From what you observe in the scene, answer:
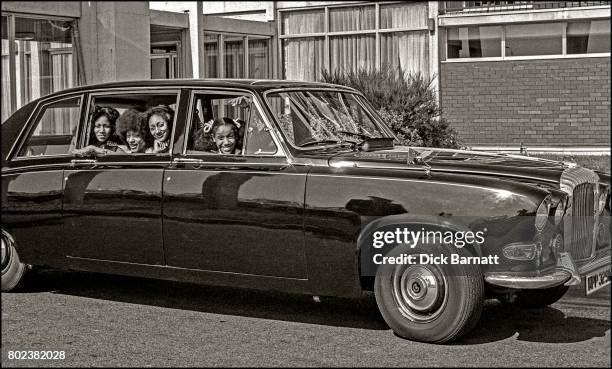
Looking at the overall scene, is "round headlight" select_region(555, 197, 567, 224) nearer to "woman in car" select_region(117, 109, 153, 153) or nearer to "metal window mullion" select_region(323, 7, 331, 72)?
"woman in car" select_region(117, 109, 153, 153)

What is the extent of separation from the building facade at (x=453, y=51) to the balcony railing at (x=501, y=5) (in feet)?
0.07

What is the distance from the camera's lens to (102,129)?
7.12m

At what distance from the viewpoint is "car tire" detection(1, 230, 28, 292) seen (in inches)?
287

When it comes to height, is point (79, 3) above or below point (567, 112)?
above

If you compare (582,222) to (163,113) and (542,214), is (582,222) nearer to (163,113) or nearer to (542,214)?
(542,214)

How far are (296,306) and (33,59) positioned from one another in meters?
8.60

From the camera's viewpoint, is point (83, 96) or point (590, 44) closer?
point (83, 96)

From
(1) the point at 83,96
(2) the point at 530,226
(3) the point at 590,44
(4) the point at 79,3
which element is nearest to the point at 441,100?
(3) the point at 590,44

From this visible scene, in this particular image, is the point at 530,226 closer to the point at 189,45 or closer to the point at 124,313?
the point at 124,313

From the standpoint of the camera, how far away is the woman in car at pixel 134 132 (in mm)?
6923

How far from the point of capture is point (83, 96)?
723 cm

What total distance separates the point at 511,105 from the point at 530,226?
13.8m

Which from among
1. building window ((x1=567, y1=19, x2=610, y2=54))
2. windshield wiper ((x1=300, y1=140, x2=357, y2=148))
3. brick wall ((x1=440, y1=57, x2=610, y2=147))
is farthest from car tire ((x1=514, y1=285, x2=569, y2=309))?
building window ((x1=567, y1=19, x2=610, y2=54))

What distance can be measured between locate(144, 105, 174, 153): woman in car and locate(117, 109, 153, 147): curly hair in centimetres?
6
